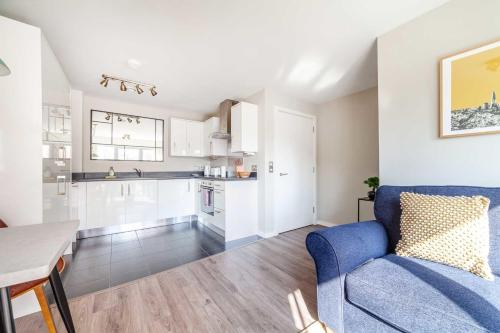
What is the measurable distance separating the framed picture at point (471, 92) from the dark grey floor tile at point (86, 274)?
3.31 metres

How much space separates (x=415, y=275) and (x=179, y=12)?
2413mm

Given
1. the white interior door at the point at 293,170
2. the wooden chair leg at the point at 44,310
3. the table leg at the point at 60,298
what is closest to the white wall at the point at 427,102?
the white interior door at the point at 293,170

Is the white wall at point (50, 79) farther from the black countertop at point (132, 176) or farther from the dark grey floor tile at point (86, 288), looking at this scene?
the dark grey floor tile at point (86, 288)

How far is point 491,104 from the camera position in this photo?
1307mm

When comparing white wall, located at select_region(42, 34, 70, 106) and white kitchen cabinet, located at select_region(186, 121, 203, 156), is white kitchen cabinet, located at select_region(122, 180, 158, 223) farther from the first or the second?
white wall, located at select_region(42, 34, 70, 106)

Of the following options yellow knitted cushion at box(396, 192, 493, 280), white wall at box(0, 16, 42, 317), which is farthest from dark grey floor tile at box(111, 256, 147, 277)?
yellow knitted cushion at box(396, 192, 493, 280)

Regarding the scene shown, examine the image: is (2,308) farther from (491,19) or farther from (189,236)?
(491,19)

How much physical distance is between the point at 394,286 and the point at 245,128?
99.6 inches

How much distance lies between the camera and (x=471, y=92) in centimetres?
137

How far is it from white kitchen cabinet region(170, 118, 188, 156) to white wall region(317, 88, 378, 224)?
2.75 metres

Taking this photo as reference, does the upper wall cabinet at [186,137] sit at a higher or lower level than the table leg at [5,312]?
higher

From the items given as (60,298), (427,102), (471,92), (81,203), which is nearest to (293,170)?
(427,102)

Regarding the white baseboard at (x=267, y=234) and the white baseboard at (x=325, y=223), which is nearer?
the white baseboard at (x=267, y=234)

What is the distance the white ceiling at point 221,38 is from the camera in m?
1.52
